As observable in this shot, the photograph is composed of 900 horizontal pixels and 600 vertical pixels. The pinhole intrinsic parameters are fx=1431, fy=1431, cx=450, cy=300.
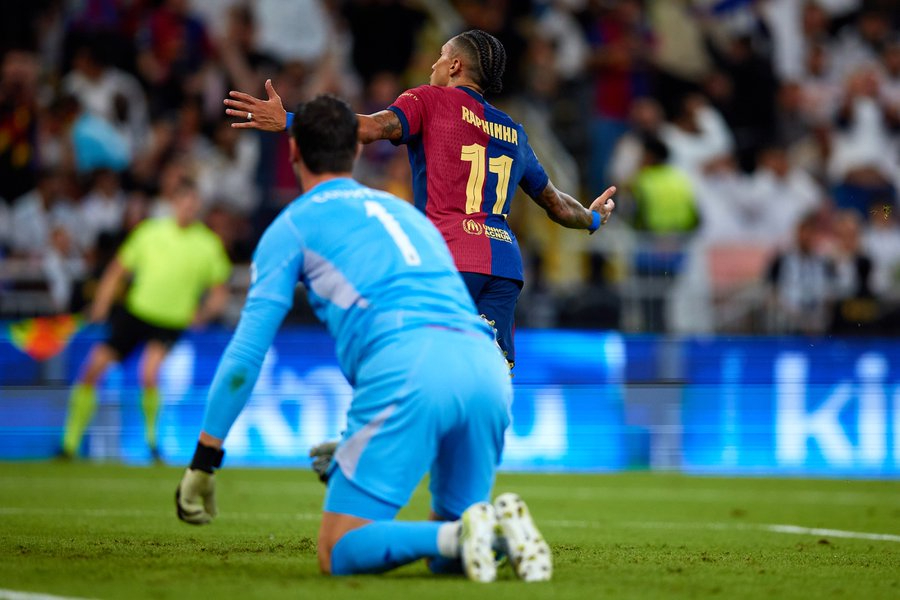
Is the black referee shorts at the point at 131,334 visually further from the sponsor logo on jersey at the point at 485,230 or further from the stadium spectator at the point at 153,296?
the sponsor logo on jersey at the point at 485,230

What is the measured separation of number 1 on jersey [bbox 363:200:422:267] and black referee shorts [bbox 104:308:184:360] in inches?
339

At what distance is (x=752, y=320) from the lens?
606 inches

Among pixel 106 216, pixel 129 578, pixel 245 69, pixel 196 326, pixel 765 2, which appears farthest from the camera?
pixel 765 2

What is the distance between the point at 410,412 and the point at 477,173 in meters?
2.10

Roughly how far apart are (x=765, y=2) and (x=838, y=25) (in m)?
1.17

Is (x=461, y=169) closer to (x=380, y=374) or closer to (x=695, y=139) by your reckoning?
(x=380, y=374)

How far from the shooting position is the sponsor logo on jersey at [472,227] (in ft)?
22.9

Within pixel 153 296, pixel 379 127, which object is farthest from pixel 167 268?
pixel 379 127

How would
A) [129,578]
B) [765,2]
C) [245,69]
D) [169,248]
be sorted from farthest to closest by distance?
[765,2] → [245,69] → [169,248] → [129,578]

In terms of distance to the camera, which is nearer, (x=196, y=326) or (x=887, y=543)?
(x=887, y=543)

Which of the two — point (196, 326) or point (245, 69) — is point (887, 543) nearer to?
point (196, 326)

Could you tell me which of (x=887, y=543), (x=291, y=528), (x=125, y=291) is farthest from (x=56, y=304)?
(x=887, y=543)

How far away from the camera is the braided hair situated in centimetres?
712

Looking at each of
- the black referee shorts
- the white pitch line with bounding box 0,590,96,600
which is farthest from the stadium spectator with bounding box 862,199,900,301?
the white pitch line with bounding box 0,590,96,600
